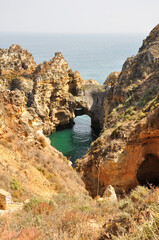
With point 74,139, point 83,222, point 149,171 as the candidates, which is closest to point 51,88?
point 74,139

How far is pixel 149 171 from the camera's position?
15898 millimetres

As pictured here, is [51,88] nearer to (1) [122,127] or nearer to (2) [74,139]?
(2) [74,139]

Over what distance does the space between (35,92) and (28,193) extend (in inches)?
1047

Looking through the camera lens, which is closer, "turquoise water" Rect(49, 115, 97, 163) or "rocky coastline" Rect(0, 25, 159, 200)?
"rocky coastline" Rect(0, 25, 159, 200)

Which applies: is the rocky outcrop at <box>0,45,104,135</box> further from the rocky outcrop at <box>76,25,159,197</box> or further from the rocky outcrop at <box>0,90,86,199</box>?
the rocky outcrop at <box>0,90,86,199</box>

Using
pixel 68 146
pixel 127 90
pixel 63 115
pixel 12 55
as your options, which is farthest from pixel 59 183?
pixel 12 55

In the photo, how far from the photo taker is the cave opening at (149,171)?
15633 millimetres

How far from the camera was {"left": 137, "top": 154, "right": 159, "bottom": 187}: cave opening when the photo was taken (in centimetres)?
1563

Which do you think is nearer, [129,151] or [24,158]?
[24,158]

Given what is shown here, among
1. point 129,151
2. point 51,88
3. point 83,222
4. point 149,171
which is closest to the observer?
point 83,222

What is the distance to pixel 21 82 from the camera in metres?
35.2

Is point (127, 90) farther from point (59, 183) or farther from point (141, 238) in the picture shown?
point (141, 238)

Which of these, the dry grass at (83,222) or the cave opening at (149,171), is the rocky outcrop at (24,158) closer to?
the dry grass at (83,222)

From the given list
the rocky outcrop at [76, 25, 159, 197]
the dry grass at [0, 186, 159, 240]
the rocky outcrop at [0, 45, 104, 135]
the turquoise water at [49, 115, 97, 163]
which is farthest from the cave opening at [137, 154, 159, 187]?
the rocky outcrop at [0, 45, 104, 135]
